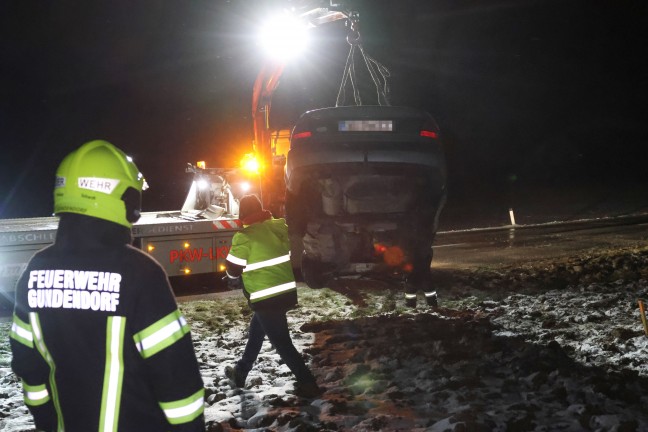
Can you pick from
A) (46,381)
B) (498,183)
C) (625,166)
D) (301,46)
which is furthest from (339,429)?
(625,166)

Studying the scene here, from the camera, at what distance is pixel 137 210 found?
7.27 feet

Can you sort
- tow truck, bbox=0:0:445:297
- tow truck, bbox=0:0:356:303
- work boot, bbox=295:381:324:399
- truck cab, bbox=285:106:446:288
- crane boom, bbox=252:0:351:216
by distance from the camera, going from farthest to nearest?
crane boom, bbox=252:0:351:216 < tow truck, bbox=0:0:356:303 < tow truck, bbox=0:0:445:297 < truck cab, bbox=285:106:446:288 < work boot, bbox=295:381:324:399

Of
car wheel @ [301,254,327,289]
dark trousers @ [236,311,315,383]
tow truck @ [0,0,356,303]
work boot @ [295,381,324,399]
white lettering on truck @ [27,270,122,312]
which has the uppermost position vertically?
tow truck @ [0,0,356,303]

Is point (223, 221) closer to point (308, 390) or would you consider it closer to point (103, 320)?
point (308, 390)

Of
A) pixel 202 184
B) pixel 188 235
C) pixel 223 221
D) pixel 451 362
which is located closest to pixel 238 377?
pixel 451 362

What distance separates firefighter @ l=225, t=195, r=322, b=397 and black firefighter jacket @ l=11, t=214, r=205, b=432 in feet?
10.3

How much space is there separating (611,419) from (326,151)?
3.82 meters

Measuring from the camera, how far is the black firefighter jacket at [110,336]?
200cm

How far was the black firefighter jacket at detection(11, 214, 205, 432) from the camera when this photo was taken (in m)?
2.00

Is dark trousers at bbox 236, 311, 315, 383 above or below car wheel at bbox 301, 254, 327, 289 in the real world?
below

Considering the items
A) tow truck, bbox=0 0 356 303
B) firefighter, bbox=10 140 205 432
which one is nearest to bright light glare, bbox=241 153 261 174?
tow truck, bbox=0 0 356 303

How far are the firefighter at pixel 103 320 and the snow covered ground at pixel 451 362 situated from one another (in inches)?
98.4

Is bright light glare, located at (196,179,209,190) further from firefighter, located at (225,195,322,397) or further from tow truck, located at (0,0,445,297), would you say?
A: firefighter, located at (225,195,322,397)

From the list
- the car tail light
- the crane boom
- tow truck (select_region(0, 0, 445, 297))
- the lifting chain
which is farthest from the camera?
the crane boom
